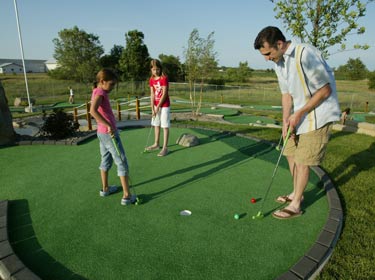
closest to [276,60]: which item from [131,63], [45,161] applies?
[45,161]

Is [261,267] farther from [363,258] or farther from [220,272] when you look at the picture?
[363,258]

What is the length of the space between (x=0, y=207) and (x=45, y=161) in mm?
1723

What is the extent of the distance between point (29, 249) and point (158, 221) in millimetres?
1178

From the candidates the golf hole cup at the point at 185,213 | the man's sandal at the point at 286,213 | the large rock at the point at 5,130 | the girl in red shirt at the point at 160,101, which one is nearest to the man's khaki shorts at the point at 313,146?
the man's sandal at the point at 286,213

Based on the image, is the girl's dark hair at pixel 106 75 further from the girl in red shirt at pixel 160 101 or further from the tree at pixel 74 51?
the tree at pixel 74 51

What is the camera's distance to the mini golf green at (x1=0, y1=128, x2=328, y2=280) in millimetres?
2154

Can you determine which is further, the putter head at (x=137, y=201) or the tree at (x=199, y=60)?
the tree at (x=199, y=60)

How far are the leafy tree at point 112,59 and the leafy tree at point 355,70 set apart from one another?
140 feet

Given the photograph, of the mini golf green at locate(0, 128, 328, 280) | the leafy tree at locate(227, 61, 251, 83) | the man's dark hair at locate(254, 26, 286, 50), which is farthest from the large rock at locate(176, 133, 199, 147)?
the leafy tree at locate(227, 61, 251, 83)

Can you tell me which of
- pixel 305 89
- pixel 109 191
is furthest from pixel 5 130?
pixel 305 89

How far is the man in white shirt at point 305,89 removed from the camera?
233 cm

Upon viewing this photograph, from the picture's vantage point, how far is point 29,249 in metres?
2.35

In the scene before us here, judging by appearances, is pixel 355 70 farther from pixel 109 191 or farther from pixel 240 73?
pixel 109 191

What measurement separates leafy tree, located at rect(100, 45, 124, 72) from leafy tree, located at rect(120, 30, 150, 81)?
3.85 m
